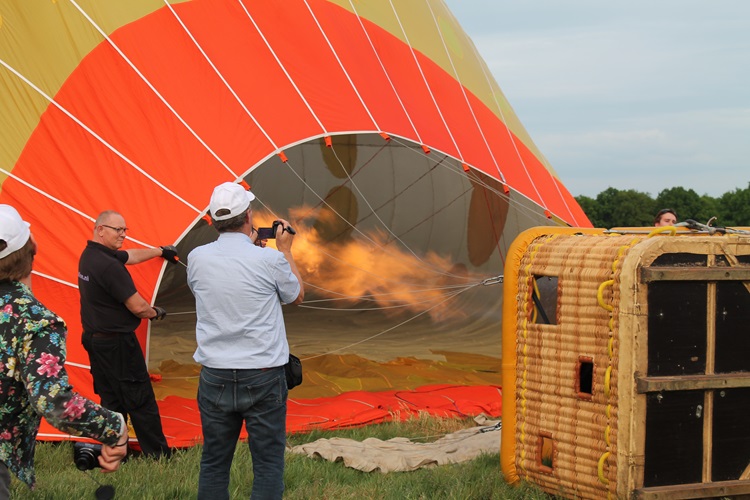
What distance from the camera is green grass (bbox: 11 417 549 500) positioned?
12.6 feet

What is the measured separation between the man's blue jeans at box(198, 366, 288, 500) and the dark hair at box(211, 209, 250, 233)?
18.2 inches

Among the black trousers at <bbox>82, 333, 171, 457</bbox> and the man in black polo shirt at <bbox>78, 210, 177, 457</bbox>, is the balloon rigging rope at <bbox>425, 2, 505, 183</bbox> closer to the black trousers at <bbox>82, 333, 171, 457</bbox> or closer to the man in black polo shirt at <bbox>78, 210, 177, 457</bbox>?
the man in black polo shirt at <bbox>78, 210, 177, 457</bbox>

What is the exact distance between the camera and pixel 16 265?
7.91 ft

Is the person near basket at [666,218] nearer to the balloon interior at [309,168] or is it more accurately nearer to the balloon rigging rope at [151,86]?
the balloon interior at [309,168]

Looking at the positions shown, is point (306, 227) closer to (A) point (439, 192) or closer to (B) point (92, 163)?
(A) point (439, 192)

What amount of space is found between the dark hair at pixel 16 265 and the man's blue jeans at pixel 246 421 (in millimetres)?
808

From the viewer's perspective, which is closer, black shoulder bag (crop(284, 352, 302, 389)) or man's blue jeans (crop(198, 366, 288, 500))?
man's blue jeans (crop(198, 366, 288, 500))

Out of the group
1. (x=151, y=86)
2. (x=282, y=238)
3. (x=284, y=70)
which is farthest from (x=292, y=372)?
(x=284, y=70)

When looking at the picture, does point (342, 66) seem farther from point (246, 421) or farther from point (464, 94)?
point (246, 421)

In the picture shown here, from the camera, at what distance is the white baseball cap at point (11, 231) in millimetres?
2375

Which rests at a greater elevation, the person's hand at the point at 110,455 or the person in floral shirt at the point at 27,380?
the person in floral shirt at the point at 27,380

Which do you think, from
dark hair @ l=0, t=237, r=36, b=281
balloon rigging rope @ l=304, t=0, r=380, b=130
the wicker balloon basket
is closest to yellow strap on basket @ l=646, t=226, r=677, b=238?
the wicker balloon basket

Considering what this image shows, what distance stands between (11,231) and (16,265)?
0.29 feet

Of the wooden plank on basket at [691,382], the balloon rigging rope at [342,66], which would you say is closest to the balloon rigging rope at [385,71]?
the balloon rigging rope at [342,66]
